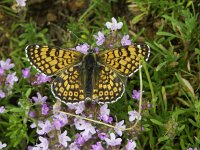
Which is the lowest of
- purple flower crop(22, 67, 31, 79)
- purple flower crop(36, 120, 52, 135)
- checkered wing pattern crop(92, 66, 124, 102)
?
purple flower crop(36, 120, 52, 135)

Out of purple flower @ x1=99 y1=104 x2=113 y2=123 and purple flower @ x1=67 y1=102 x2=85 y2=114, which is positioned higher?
purple flower @ x1=67 y1=102 x2=85 y2=114

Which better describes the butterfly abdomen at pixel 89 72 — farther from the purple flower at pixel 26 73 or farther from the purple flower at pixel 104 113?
the purple flower at pixel 26 73

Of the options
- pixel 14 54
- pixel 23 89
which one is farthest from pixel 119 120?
pixel 14 54

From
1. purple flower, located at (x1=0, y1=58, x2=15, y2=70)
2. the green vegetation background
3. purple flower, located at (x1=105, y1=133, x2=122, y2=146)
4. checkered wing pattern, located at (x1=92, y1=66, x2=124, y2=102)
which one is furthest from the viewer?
purple flower, located at (x1=0, y1=58, x2=15, y2=70)

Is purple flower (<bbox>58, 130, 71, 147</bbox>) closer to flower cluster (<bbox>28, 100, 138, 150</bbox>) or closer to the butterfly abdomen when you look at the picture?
flower cluster (<bbox>28, 100, 138, 150</bbox>)

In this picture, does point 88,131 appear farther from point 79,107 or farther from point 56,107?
point 56,107

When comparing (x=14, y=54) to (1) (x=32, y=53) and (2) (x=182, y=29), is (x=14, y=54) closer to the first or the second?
(1) (x=32, y=53)

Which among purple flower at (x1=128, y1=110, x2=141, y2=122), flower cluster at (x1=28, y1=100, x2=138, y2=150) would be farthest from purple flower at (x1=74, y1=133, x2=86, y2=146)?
purple flower at (x1=128, y1=110, x2=141, y2=122)

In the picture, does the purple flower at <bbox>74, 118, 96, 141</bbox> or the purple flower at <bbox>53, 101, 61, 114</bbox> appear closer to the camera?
the purple flower at <bbox>74, 118, 96, 141</bbox>
